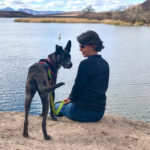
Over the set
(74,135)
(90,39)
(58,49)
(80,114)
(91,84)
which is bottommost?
(74,135)

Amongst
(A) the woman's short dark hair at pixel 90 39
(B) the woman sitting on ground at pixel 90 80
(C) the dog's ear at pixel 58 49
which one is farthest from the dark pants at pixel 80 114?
(A) the woman's short dark hair at pixel 90 39

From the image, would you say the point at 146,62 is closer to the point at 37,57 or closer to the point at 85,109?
the point at 37,57

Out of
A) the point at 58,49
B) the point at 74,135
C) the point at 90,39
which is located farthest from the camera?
the point at 58,49

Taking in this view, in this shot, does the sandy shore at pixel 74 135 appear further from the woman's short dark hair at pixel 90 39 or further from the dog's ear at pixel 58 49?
the woman's short dark hair at pixel 90 39

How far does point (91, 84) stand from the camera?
618cm

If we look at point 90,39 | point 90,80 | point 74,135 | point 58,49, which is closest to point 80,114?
point 74,135

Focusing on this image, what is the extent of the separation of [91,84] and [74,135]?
1.15m

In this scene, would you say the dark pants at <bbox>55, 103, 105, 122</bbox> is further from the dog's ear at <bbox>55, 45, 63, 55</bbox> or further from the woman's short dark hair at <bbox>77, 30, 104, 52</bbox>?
the woman's short dark hair at <bbox>77, 30, 104, 52</bbox>

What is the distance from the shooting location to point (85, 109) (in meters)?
6.40

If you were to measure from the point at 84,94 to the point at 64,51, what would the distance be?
1.11 metres

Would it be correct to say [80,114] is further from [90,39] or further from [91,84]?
[90,39]

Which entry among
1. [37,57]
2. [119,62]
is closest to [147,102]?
[119,62]

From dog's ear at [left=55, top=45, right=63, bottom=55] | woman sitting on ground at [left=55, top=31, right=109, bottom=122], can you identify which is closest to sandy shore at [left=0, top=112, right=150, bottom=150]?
woman sitting on ground at [left=55, top=31, right=109, bottom=122]

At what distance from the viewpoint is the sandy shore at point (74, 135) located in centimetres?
515
